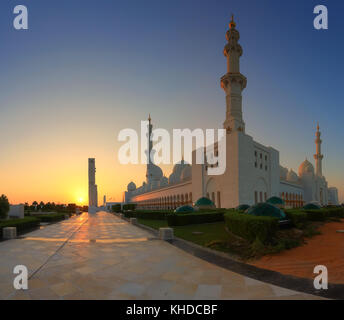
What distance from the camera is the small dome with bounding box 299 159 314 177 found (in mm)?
56250

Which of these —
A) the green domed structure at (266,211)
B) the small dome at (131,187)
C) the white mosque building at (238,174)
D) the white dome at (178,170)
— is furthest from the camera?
the small dome at (131,187)

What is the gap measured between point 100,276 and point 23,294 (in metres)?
1.65

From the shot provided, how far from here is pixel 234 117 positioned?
37.4 m

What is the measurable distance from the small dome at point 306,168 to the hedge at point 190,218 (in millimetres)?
46331

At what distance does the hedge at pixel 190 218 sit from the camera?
693 inches

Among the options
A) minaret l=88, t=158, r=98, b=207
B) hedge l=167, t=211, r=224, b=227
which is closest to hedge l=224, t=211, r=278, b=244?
hedge l=167, t=211, r=224, b=227

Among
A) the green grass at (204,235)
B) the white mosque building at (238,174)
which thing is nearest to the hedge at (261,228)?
the green grass at (204,235)

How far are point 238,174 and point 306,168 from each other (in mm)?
36479

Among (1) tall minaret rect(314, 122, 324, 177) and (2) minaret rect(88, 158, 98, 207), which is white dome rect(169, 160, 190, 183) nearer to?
(2) minaret rect(88, 158, 98, 207)

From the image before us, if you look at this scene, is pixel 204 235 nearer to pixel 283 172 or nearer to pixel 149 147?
pixel 283 172

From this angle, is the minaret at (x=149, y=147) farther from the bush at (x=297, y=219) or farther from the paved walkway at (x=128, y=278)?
the paved walkway at (x=128, y=278)
